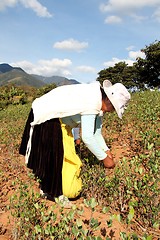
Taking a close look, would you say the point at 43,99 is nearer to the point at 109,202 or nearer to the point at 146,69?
the point at 109,202

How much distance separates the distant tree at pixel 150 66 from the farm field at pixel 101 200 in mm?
25508

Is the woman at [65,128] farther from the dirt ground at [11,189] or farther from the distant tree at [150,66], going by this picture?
the distant tree at [150,66]

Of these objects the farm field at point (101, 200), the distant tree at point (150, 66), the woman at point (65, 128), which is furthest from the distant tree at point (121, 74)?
the woman at point (65, 128)

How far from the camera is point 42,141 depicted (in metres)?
3.10

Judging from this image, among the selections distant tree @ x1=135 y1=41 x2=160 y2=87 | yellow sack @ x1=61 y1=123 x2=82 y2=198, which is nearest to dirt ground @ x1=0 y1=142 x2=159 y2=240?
yellow sack @ x1=61 y1=123 x2=82 y2=198

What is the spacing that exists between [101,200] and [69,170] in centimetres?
46

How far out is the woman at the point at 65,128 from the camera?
2.74 m

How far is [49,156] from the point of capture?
119 inches

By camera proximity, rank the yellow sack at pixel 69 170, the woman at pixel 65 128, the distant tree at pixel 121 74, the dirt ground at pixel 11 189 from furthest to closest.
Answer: the distant tree at pixel 121 74
the yellow sack at pixel 69 170
the woman at pixel 65 128
the dirt ground at pixel 11 189

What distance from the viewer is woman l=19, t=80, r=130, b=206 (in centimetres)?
274

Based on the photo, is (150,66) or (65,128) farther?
(150,66)

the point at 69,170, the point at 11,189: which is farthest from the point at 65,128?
the point at 11,189

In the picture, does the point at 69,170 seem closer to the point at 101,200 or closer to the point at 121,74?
the point at 101,200

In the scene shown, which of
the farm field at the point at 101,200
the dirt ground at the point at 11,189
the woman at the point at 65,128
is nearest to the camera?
the farm field at the point at 101,200
